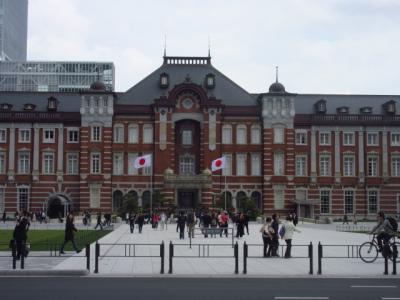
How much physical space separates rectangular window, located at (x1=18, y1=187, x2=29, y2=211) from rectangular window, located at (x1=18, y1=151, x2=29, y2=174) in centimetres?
194

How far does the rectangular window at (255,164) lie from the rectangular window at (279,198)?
2.83 m

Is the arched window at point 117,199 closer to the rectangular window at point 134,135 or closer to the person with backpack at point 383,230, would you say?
the rectangular window at point 134,135

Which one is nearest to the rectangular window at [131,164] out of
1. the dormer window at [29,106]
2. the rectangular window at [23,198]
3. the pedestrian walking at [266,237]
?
the rectangular window at [23,198]

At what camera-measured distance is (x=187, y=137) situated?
7906 centimetres

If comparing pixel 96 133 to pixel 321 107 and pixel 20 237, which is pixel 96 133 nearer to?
pixel 321 107

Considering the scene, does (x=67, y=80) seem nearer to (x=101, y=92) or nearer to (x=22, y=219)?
(x=101, y=92)

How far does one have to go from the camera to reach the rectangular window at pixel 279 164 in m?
77.6

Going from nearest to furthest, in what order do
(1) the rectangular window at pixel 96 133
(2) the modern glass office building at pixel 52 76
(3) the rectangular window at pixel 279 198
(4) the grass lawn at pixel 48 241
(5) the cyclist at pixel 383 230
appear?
(5) the cyclist at pixel 383 230 < (4) the grass lawn at pixel 48 241 < (1) the rectangular window at pixel 96 133 < (3) the rectangular window at pixel 279 198 < (2) the modern glass office building at pixel 52 76
